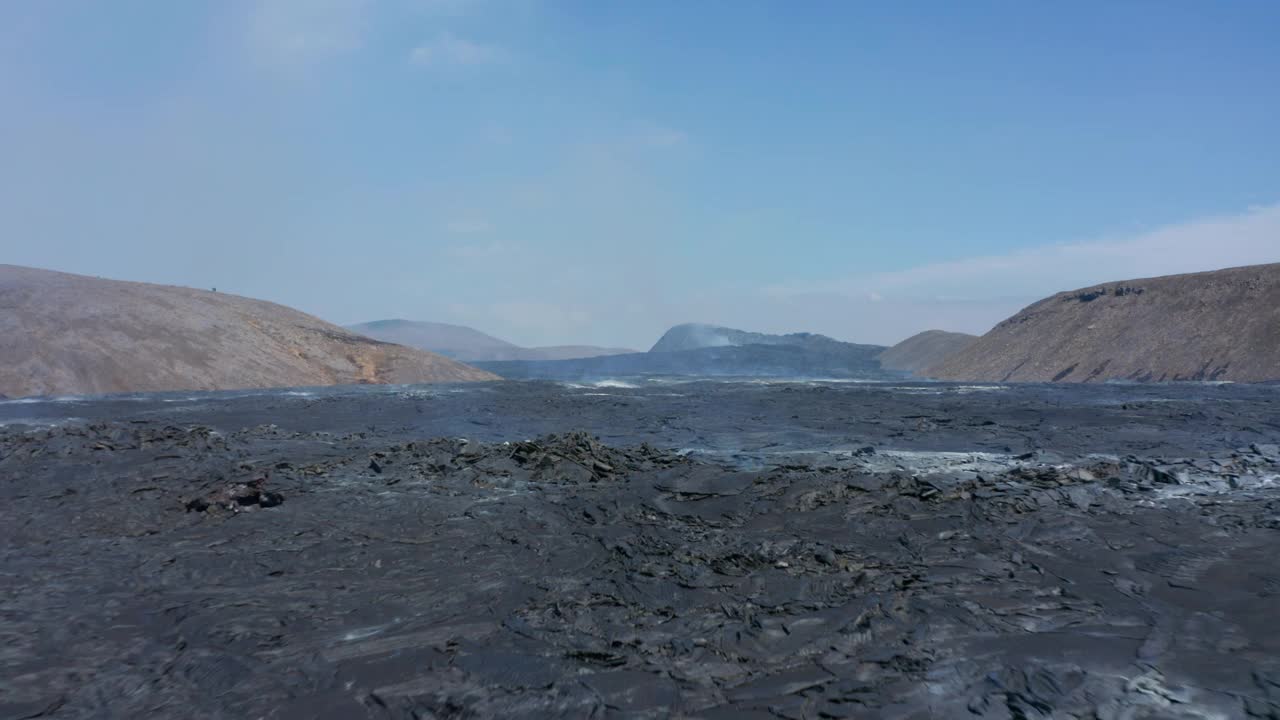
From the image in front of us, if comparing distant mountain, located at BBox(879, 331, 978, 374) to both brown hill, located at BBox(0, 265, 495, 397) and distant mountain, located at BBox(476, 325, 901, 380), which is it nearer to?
distant mountain, located at BBox(476, 325, 901, 380)

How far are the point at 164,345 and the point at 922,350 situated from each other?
13114cm

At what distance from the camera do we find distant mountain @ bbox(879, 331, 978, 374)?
141375 millimetres

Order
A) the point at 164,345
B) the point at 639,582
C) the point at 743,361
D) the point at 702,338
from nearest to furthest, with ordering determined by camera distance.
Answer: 1. the point at 639,582
2. the point at 164,345
3. the point at 743,361
4. the point at 702,338

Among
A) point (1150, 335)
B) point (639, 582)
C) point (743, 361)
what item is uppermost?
point (1150, 335)

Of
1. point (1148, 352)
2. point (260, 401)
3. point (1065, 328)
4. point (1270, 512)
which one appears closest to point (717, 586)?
point (1270, 512)

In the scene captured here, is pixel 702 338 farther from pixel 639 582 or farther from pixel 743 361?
pixel 639 582

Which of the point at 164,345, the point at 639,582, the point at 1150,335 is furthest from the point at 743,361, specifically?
the point at 639,582

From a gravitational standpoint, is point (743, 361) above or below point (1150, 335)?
below

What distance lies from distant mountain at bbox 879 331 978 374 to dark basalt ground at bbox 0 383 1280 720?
130 m

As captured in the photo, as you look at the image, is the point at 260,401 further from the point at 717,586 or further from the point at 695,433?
the point at 717,586

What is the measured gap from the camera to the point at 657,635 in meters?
6.36

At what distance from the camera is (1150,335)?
216 ft

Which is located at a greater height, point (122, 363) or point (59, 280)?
point (59, 280)

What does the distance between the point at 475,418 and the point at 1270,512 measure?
21277 mm
